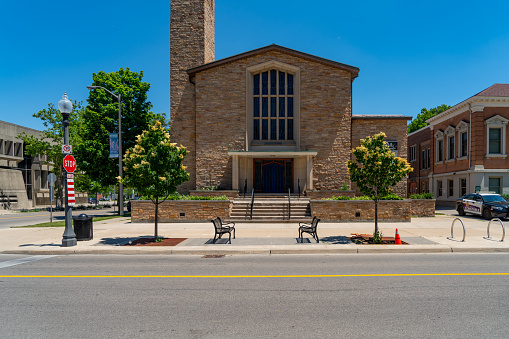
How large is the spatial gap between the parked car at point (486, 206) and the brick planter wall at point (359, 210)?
18.6 feet

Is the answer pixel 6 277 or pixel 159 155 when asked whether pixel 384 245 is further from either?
pixel 6 277

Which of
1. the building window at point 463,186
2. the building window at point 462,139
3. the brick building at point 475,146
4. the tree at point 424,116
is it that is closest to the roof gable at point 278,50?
the brick building at point 475,146

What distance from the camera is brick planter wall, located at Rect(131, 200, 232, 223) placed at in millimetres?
19109

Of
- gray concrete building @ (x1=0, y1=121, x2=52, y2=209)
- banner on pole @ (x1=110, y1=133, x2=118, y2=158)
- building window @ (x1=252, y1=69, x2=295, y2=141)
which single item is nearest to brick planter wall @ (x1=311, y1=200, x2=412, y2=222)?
building window @ (x1=252, y1=69, x2=295, y2=141)

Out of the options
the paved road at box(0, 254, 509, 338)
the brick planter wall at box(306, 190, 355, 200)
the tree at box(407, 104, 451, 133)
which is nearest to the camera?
the paved road at box(0, 254, 509, 338)

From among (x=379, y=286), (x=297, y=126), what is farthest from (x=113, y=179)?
(x=379, y=286)

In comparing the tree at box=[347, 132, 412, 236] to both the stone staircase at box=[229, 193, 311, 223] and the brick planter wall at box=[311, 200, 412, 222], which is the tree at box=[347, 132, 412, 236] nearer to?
the brick planter wall at box=[311, 200, 412, 222]

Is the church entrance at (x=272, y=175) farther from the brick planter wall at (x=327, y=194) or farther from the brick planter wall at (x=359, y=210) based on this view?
the brick planter wall at (x=359, y=210)

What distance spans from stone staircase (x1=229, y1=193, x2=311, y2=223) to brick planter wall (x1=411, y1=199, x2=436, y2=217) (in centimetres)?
725

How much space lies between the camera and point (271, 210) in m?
19.9

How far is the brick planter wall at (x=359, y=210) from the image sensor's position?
738 inches

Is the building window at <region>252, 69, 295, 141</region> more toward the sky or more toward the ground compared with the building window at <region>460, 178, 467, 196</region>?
more toward the sky

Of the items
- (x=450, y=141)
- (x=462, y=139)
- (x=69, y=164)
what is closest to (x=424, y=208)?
(x=462, y=139)

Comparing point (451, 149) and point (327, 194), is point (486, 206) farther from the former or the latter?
point (451, 149)
